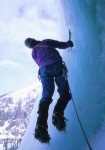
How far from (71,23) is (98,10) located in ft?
6.27

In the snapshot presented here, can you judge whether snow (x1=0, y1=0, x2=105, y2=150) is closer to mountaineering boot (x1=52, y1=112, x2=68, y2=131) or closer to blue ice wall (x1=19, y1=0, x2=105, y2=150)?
blue ice wall (x1=19, y1=0, x2=105, y2=150)

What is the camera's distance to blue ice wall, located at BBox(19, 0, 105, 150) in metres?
5.39

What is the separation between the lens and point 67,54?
8.72 metres

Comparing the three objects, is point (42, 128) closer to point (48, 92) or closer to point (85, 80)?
point (48, 92)

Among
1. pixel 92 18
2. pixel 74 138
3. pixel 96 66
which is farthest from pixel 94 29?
pixel 74 138

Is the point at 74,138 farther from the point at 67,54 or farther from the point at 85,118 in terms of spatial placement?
the point at 67,54

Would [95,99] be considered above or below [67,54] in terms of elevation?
below

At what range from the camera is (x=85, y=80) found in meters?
6.59

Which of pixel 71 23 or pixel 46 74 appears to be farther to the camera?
→ pixel 71 23

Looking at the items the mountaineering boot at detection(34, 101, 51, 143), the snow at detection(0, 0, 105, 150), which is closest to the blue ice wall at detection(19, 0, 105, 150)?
the snow at detection(0, 0, 105, 150)

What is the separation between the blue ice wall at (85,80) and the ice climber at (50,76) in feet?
2.37

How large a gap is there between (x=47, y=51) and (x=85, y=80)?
5.15ft

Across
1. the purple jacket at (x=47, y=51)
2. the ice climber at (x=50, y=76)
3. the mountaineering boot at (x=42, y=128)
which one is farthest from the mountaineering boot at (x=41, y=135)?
the purple jacket at (x=47, y=51)

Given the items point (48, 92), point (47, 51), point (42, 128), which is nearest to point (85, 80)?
point (47, 51)
